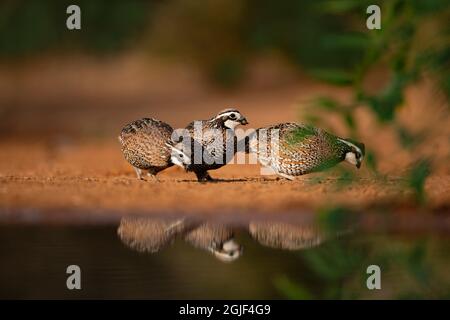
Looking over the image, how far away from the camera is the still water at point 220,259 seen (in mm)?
7926

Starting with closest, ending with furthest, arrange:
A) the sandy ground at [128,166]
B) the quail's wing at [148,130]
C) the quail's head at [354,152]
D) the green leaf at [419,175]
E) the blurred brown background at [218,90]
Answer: the green leaf at [419,175] < the blurred brown background at [218,90] < the sandy ground at [128,166] < the quail's head at [354,152] < the quail's wing at [148,130]

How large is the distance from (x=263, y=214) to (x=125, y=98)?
19.5m

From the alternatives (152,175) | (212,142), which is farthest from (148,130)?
(212,142)

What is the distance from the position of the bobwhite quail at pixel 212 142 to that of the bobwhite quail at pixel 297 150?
0.23 m

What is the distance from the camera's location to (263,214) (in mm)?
10648

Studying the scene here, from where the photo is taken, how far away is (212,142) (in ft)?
38.8

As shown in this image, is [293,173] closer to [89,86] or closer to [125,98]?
[125,98]

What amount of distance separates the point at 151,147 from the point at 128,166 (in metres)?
2.45

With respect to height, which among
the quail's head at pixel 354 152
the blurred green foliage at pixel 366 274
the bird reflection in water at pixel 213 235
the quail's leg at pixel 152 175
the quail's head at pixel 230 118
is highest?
the quail's head at pixel 230 118

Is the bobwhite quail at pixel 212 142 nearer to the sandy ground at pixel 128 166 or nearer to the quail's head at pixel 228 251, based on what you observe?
the sandy ground at pixel 128 166

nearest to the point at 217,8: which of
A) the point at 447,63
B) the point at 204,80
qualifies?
the point at 204,80

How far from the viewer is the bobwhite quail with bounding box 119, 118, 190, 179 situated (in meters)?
11.8

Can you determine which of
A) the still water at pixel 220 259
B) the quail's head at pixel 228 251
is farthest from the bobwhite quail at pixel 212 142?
the quail's head at pixel 228 251

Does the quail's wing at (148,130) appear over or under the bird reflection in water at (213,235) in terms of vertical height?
over
